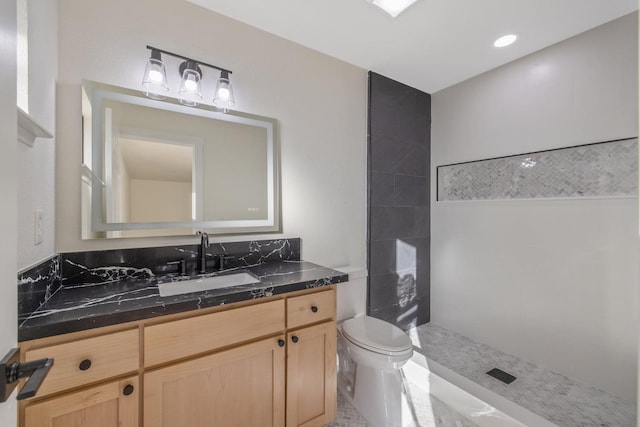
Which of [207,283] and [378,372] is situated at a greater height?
[207,283]

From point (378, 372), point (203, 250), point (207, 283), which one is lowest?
point (378, 372)

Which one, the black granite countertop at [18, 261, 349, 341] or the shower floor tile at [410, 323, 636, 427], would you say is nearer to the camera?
the black granite countertop at [18, 261, 349, 341]

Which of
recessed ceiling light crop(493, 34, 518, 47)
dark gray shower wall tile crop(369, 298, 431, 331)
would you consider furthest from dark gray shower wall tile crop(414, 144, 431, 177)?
dark gray shower wall tile crop(369, 298, 431, 331)

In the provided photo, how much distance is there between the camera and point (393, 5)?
1.55 meters

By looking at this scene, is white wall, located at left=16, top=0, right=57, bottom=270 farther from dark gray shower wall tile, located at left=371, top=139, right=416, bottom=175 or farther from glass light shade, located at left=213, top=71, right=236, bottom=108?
dark gray shower wall tile, located at left=371, top=139, right=416, bottom=175

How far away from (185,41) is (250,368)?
1768 mm

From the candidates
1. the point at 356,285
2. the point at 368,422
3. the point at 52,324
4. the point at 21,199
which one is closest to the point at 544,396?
the point at 368,422

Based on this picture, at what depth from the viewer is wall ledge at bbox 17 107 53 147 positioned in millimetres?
801

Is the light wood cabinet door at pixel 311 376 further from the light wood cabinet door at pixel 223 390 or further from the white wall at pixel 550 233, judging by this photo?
the white wall at pixel 550 233

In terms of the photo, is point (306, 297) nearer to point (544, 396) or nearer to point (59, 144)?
point (59, 144)

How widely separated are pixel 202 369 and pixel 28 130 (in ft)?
3.43

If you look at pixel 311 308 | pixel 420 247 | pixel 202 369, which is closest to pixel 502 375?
pixel 420 247

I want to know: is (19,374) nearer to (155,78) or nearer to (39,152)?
(39,152)

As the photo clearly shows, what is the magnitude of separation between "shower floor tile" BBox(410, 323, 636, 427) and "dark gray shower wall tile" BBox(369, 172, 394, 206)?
131 cm
